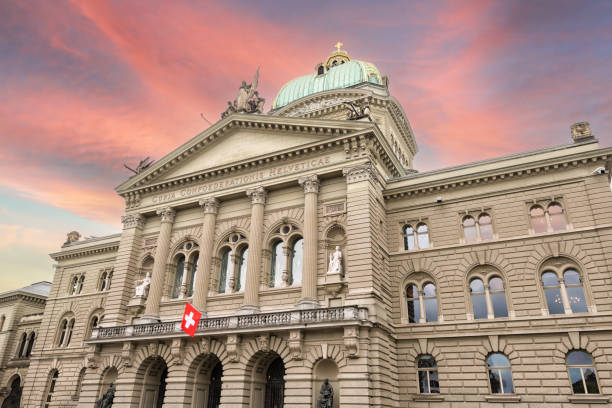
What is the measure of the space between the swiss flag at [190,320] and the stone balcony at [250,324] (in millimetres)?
512

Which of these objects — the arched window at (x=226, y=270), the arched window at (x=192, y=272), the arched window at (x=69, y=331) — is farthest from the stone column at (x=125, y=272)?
the arched window at (x=69, y=331)

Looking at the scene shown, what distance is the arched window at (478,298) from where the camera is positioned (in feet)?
83.5

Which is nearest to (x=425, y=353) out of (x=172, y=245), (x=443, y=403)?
(x=443, y=403)

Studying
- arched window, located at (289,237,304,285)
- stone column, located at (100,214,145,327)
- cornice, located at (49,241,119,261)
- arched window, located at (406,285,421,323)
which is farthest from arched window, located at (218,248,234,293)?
cornice, located at (49,241,119,261)

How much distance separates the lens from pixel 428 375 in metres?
25.2

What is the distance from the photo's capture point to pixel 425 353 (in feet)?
83.8

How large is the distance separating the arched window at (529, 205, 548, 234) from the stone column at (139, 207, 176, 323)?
24.3 m

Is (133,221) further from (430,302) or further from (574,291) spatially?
(574,291)

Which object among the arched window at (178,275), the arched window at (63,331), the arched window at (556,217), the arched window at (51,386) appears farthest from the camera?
the arched window at (63,331)

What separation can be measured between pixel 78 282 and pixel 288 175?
84.6ft

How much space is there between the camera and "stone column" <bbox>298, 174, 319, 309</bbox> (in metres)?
25.8

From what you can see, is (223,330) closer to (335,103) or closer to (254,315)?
(254,315)

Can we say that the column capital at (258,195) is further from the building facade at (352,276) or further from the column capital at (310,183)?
the column capital at (310,183)

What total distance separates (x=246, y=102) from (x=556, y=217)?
2269cm
